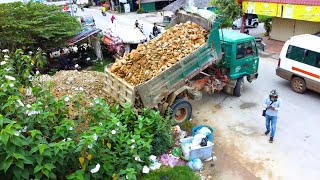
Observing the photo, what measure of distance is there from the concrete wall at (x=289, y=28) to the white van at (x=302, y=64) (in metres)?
5.37

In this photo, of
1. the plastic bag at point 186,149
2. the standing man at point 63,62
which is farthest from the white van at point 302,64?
the standing man at point 63,62

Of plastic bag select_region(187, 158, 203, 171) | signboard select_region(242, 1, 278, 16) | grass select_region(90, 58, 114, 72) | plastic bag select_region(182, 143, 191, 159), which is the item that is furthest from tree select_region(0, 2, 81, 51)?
signboard select_region(242, 1, 278, 16)

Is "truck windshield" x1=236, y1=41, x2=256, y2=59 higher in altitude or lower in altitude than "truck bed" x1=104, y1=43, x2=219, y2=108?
higher

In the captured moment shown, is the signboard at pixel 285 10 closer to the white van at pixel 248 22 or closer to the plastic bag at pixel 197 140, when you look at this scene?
the white van at pixel 248 22

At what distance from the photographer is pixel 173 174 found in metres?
6.83

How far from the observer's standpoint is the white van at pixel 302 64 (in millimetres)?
9898

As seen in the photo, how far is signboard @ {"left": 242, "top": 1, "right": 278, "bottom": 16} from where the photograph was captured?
15.1 metres

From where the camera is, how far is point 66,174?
5.27 meters

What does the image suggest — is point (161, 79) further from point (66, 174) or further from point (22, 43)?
point (22, 43)

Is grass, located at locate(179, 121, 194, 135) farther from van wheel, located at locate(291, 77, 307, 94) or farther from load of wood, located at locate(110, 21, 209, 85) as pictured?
van wheel, located at locate(291, 77, 307, 94)

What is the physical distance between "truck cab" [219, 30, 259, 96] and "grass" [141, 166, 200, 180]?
418 cm

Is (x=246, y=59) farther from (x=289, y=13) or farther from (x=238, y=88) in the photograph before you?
(x=289, y=13)

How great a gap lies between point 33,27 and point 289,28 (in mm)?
12777

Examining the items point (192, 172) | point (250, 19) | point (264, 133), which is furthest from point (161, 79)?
point (250, 19)
